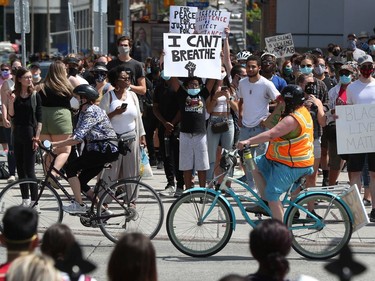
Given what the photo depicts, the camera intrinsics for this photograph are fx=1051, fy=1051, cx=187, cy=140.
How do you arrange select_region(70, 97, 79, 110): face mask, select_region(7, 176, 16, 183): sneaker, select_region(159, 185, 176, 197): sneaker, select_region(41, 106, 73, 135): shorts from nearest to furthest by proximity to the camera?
select_region(41, 106, 73, 135): shorts
select_region(159, 185, 176, 197): sneaker
select_region(70, 97, 79, 110): face mask
select_region(7, 176, 16, 183): sneaker

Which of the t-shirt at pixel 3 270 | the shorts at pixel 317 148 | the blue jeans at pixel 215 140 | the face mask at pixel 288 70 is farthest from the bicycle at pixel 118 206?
the face mask at pixel 288 70

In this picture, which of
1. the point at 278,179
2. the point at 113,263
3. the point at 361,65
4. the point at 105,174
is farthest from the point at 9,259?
→ the point at 361,65

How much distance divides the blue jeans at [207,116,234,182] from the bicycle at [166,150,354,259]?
347 centimetres

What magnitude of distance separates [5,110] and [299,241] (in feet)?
21.4

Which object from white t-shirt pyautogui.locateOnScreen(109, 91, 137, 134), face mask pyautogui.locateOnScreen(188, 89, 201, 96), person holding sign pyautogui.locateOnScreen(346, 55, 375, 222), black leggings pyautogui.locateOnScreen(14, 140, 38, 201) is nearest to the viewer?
person holding sign pyautogui.locateOnScreen(346, 55, 375, 222)

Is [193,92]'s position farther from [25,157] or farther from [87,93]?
[87,93]

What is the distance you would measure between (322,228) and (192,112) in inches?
135

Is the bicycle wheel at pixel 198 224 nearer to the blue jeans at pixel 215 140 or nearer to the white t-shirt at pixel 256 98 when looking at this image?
the white t-shirt at pixel 256 98

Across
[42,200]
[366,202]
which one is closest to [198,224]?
[42,200]

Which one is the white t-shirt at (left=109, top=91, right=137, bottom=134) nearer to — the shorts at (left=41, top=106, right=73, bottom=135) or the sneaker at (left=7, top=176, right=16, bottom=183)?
the shorts at (left=41, top=106, right=73, bottom=135)

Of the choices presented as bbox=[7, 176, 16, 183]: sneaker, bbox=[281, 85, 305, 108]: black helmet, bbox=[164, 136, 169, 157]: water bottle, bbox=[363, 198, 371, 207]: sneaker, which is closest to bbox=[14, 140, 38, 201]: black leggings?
bbox=[164, 136, 169, 157]: water bottle

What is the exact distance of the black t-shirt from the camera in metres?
12.7

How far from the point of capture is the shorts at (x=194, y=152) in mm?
12836

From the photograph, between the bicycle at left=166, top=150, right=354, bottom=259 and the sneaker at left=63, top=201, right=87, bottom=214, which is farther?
the sneaker at left=63, top=201, right=87, bottom=214
